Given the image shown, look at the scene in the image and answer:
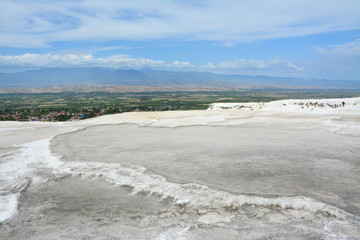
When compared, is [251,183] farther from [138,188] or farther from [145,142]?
[145,142]

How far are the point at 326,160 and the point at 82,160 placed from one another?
348 inches

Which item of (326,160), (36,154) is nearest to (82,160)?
(36,154)

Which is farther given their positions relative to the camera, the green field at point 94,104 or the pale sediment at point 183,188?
the green field at point 94,104

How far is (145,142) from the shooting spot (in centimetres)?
1404

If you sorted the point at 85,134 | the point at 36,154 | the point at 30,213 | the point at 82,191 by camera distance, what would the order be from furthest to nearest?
the point at 85,134 → the point at 36,154 → the point at 82,191 → the point at 30,213

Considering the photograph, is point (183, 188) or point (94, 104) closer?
point (183, 188)

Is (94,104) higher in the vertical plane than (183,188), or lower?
lower

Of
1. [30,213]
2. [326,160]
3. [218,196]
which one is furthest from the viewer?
[326,160]

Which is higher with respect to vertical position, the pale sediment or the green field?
the pale sediment

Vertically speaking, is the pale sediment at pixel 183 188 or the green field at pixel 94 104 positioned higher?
the pale sediment at pixel 183 188

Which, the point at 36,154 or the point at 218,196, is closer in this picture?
the point at 218,196

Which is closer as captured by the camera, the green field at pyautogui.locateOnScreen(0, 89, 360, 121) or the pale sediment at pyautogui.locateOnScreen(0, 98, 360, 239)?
the pale sediment at pyautogui.locateOnScreen(0, 98, 360, 239)

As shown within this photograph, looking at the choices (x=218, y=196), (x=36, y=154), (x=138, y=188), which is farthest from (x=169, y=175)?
(x=36, y=154)

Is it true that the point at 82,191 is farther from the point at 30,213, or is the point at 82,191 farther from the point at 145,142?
the point at 145,142
